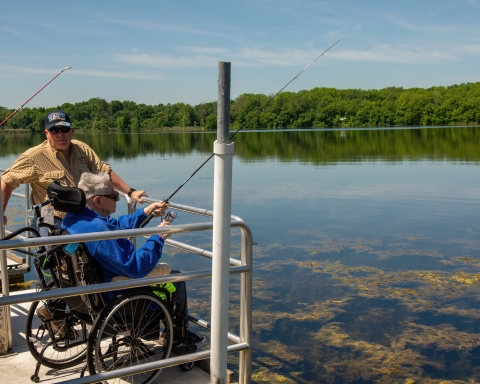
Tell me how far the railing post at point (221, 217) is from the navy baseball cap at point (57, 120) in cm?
196

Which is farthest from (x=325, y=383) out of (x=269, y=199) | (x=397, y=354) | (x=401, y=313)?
(x=269, y=199)

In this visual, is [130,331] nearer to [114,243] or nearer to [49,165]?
[114,243]

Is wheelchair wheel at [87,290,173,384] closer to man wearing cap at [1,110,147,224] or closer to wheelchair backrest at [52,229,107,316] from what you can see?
wheelchair backrest at [52,229,107,316]

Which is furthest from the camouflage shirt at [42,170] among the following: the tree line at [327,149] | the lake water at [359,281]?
the tree line at [327,149]

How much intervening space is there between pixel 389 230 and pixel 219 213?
8925mm

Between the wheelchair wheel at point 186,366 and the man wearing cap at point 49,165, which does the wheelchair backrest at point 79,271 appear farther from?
the man wearing cap at point 49,165

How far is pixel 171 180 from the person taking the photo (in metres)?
20.7

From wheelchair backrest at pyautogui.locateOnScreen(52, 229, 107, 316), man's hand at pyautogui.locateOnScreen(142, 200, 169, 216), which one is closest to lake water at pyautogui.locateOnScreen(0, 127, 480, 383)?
man's hand at pyautogui.locateOnScreen(142, 200, 169, 216)

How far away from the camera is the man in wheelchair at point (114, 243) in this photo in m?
3.28

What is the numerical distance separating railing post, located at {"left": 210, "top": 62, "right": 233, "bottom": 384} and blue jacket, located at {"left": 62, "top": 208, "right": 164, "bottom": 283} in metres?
0.45

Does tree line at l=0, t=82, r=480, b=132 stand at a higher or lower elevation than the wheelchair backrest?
higher

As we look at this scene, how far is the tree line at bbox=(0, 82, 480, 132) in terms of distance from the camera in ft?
232

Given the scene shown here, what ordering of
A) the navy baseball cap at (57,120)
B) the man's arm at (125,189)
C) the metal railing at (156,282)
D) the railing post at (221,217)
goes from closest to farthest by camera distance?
the metal railing at (156,282) < the railing post at (221,217) < the navy baseball cap at (57,120) < the man's arm at (125,189)

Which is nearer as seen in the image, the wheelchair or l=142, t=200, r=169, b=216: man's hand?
the wheelchair
